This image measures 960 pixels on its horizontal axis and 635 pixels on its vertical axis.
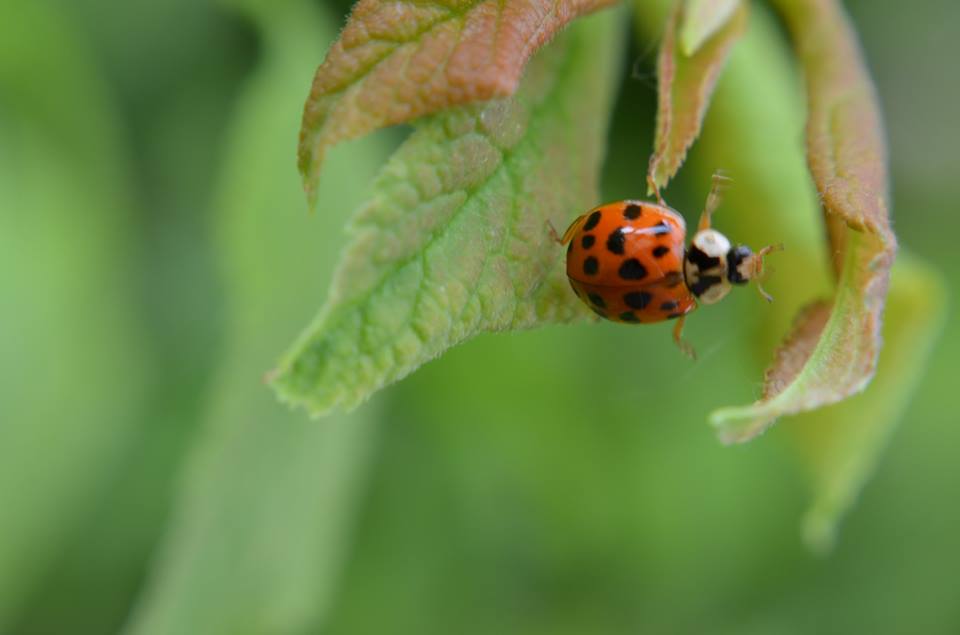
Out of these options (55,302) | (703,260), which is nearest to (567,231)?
(703,260)

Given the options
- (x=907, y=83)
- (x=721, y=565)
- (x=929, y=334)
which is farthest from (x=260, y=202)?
(x=907, y=83)

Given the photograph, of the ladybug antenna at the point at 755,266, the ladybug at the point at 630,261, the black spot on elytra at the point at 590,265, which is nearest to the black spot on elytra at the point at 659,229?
the ladybug at the point at 630,261

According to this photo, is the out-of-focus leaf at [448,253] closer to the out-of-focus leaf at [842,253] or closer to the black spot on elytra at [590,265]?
the black spot on elytra at [590,265]

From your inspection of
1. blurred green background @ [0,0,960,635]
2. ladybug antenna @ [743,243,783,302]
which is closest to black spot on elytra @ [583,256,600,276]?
ladybug antenna @ [743,243,783,302]

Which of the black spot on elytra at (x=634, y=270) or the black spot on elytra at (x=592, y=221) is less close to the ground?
the black spot on elytra at (x=592, y=221)

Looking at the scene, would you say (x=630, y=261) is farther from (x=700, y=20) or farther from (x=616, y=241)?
(x=700, y=20)

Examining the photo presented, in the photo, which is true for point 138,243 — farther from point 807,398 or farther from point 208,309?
point 807,398
